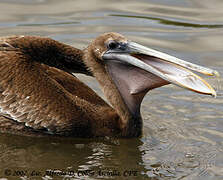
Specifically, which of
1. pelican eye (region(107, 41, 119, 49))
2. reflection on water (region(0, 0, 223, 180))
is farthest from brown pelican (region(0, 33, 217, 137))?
reflection on water (region(0, 0, 223, 180))

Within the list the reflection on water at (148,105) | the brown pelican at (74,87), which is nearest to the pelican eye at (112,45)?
the brown pelican at (74,87)

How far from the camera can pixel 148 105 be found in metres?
7.92

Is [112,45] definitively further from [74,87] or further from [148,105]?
[148,105]

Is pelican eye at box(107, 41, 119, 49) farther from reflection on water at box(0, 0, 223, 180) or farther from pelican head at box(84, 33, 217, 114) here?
reflection on water at box(0, 0, 223, 180)

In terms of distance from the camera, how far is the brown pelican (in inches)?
265

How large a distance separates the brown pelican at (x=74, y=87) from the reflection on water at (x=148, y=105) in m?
0.20

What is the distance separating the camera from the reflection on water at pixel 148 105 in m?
6.41

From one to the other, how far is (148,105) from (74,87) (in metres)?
1.22

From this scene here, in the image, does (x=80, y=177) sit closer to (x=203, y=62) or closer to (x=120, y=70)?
(x=120, y=70)

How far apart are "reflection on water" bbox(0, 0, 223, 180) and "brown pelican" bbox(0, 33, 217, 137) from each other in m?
0.20

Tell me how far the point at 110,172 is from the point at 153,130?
1.19m

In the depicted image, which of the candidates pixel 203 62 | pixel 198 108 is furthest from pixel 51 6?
pixel 198 108

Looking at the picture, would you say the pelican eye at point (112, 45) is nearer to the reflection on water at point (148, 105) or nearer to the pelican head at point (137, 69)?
the pelican head at point (137, 69)

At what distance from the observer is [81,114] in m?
6.80
